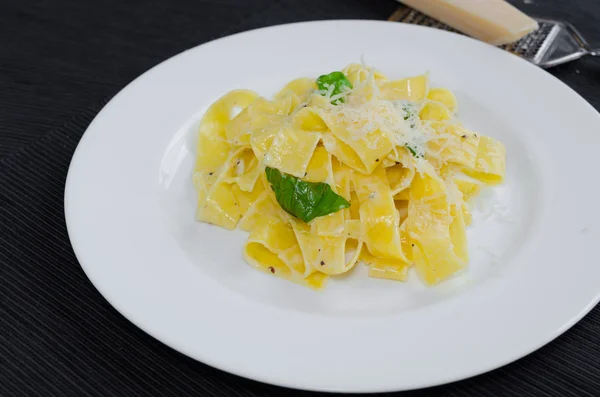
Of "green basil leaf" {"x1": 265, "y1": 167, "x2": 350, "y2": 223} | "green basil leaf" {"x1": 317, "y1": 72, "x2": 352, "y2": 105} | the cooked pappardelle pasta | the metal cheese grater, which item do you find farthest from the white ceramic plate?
"green basil leaf" {"x1": 317, "y1": 72, "x2": 352, "y2": 105}

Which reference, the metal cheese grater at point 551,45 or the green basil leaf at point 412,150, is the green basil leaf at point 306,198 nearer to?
the green basil leaf at point 412,150

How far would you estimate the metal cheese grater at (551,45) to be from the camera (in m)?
3.87

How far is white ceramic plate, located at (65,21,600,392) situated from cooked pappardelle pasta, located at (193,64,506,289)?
0.09 m

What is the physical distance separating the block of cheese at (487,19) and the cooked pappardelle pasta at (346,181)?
930 mm

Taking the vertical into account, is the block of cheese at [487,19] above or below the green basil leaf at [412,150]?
above

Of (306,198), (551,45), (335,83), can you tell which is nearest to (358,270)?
(306,198)

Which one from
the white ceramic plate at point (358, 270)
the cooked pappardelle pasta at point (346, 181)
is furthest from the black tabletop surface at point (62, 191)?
the cooked pappardelle pasta at point (346, 181)

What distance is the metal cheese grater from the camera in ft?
12.7

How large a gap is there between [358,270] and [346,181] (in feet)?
1.46

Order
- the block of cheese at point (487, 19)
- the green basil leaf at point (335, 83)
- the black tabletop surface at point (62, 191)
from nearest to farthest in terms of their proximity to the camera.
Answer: the black tabletop surface at point (62, 191)
the green basil leaf at point (335, 83)
the block of cheese at point (487, 19)

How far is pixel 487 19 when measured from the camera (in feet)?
12.8

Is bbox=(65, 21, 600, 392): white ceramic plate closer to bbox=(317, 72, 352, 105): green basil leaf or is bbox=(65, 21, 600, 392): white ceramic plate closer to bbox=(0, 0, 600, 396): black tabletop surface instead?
bbox=(0, 0, 600, 396): black tabletop surface

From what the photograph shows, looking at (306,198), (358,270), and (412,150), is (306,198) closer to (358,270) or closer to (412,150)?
(358,270)

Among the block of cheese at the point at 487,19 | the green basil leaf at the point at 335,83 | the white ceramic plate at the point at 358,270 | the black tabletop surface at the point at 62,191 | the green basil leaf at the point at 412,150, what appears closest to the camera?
the white ceramic plate at the point at 358,270
